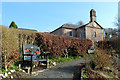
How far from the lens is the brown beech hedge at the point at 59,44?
6.99 metres

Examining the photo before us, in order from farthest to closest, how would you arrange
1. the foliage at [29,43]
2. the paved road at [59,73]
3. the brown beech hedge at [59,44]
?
1. the brown beech hedge at [59,44]
2. the foliage at [29,43]
3. the paved road at [59,73]

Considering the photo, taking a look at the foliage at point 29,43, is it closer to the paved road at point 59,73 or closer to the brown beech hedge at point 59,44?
the brown beech hedge at point 59,44

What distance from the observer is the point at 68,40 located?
30.3ft

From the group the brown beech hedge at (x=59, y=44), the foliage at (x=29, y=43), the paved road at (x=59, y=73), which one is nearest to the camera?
the paved road at (x=59, y=73)

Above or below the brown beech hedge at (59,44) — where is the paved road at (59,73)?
below

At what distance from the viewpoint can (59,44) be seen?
814 cm

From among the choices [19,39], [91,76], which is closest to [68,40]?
[19,39]

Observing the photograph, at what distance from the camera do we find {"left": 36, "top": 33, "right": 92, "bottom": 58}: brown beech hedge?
6995mm

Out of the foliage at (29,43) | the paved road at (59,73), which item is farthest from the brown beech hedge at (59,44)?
the paved road at (59,73)

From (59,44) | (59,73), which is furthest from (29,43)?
(59,73)

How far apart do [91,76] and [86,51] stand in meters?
7.62

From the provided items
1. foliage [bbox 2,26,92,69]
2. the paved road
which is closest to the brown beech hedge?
foliage [bbox 2,26,92,69]

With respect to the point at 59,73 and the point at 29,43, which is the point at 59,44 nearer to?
the point at 29,43

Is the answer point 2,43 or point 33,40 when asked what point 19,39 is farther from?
point 2,43
